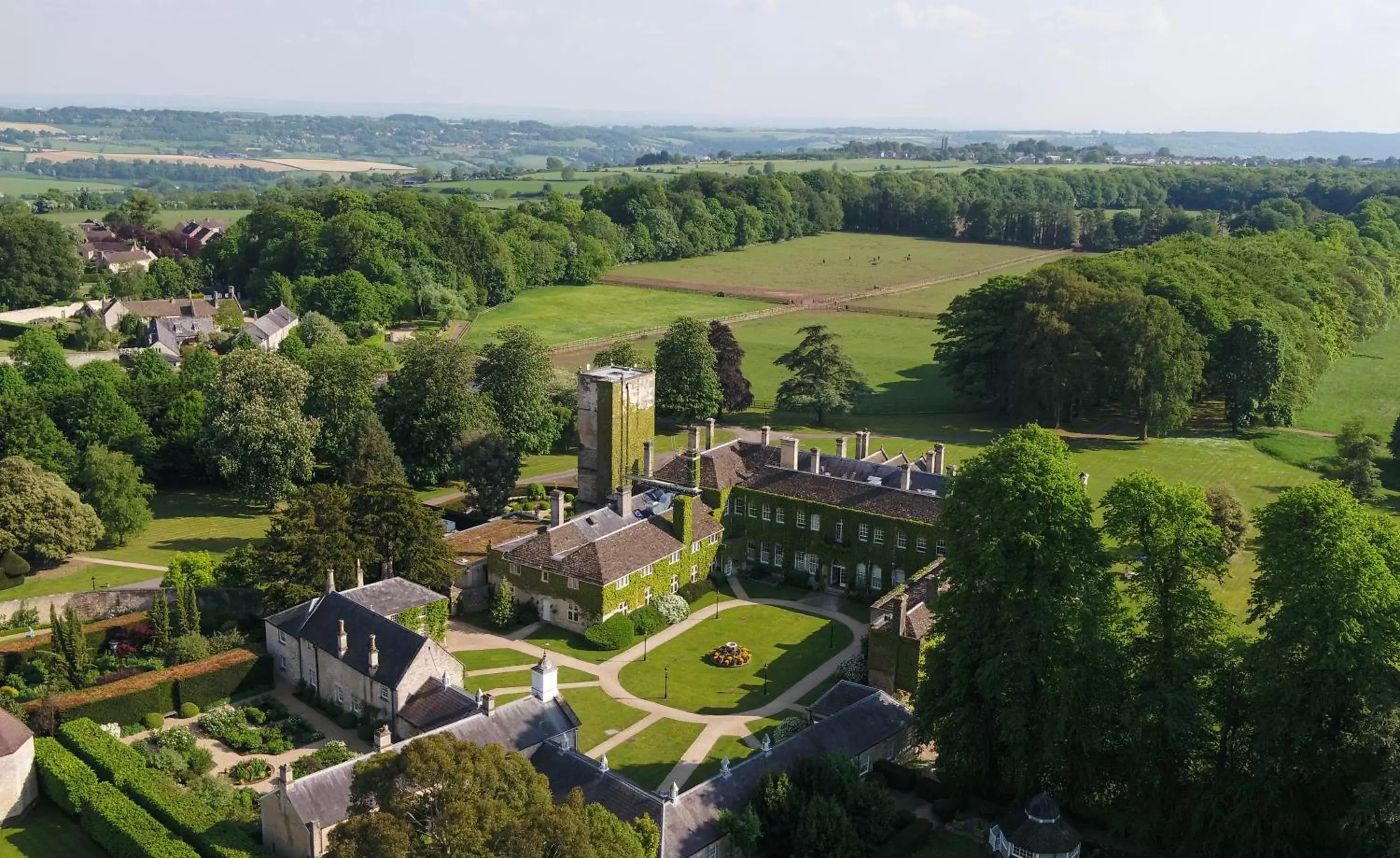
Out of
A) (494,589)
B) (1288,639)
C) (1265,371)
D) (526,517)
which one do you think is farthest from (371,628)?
(1265,371)

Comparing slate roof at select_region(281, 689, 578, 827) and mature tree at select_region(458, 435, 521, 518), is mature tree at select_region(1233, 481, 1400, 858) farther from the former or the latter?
mature tree at select_region(458, 435, 521, 518)

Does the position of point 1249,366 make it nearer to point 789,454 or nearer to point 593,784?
point 789,454

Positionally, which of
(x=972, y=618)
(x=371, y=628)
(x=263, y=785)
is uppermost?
(x=972, y=618)

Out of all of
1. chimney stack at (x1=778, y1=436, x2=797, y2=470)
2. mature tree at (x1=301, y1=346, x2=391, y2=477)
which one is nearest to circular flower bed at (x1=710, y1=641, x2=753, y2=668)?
chimney stack at (x1=778, y1=436, x2=797, y2=470)

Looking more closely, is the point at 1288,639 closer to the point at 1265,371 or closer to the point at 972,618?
the point at 972,618

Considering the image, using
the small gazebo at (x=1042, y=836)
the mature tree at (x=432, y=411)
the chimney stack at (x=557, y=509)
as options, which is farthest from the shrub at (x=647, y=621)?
the mature tree at (x=432, y=411)

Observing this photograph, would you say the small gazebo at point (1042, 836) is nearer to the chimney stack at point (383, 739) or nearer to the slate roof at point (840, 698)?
the slate roof at point (840, 698)
